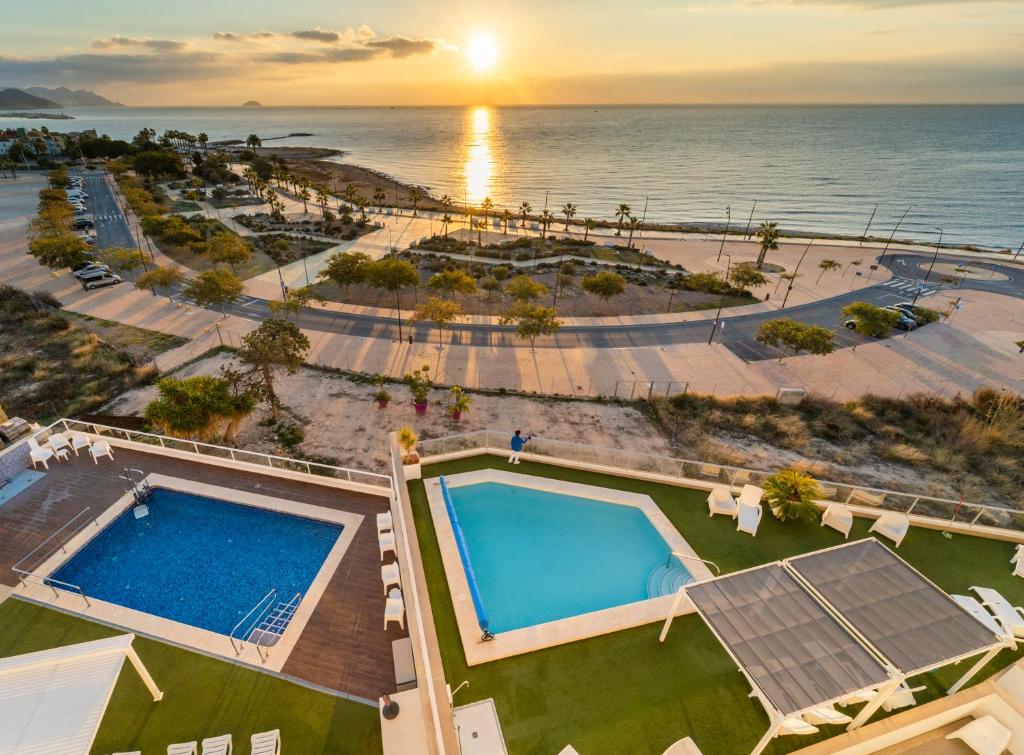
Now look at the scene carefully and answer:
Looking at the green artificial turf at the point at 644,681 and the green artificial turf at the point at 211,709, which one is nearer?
the green artificial turf at the point at 644,681

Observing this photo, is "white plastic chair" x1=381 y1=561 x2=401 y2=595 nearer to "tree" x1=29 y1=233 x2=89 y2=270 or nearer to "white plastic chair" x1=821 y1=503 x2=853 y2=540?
"white plastic chair" x1=821 y1=503 x2=853 y2=540

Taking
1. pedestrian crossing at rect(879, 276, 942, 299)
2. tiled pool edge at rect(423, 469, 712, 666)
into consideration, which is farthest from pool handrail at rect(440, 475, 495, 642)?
pedestrian crossing at rect(879, 276, 942, 299)

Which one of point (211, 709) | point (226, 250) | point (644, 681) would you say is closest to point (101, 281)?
point (226, 250)

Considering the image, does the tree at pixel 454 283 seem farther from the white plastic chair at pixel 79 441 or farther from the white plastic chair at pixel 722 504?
the white plastic chair at pixel 722 504

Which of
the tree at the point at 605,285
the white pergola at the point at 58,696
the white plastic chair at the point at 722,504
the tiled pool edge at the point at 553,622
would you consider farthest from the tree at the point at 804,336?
the white pergola at the point at 58,696

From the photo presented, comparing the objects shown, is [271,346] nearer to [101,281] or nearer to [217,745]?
[217,745]

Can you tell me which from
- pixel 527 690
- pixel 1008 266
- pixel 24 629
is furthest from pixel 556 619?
pixel 1008 266

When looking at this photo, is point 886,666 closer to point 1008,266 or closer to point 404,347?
point 404,347
